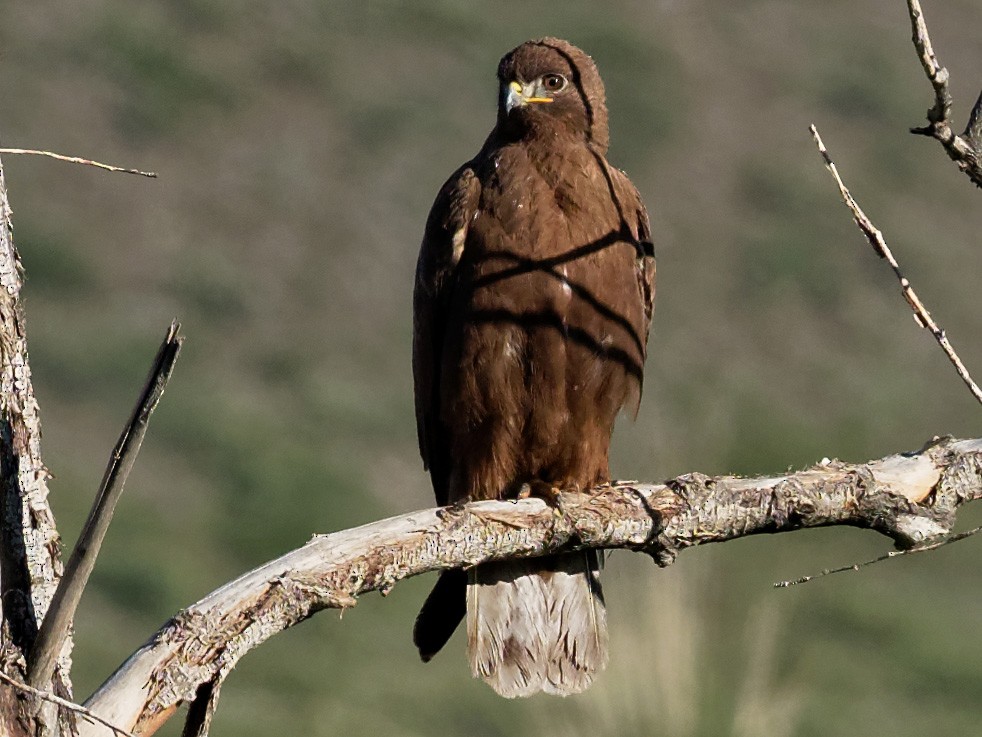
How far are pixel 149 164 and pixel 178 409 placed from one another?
2869 millimetres

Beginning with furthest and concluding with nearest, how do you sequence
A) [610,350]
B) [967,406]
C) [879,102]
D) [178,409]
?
[879,102] → [967,406] → [178,409] → [610,350]

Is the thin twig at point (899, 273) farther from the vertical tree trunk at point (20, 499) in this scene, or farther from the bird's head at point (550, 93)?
the bird's head at point (550, 93)

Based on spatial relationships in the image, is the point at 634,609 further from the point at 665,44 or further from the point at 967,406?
the point at 665,44

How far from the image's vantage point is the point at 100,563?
820 centimetres

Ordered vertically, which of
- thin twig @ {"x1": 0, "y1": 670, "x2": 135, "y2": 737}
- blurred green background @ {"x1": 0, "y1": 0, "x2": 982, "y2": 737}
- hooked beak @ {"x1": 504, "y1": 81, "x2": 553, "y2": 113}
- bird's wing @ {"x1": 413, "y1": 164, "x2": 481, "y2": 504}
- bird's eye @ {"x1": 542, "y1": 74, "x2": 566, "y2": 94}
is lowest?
thin twig @ {"x1": 0, "y1": 670, "x2": 135, "y2": 737}

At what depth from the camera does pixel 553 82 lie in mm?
4840

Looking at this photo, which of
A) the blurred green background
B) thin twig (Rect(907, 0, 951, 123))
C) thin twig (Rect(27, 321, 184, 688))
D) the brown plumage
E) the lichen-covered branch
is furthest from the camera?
the blurred green background

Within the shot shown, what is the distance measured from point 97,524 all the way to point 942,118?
1647 mm

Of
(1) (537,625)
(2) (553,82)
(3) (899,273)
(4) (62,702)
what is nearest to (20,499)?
(4) (62,702)

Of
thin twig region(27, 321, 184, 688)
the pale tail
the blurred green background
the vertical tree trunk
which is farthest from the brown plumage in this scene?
thin twig region(27, 321, 184, 688)

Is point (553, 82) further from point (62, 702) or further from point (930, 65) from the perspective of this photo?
point (62, 702)

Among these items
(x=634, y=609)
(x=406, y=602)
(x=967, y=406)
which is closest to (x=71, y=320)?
(x=406, y=602)

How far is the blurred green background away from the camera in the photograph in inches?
296

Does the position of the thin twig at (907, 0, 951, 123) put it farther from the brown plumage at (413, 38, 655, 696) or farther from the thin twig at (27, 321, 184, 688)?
the brown plumage at (413, 38, 655, 696)
